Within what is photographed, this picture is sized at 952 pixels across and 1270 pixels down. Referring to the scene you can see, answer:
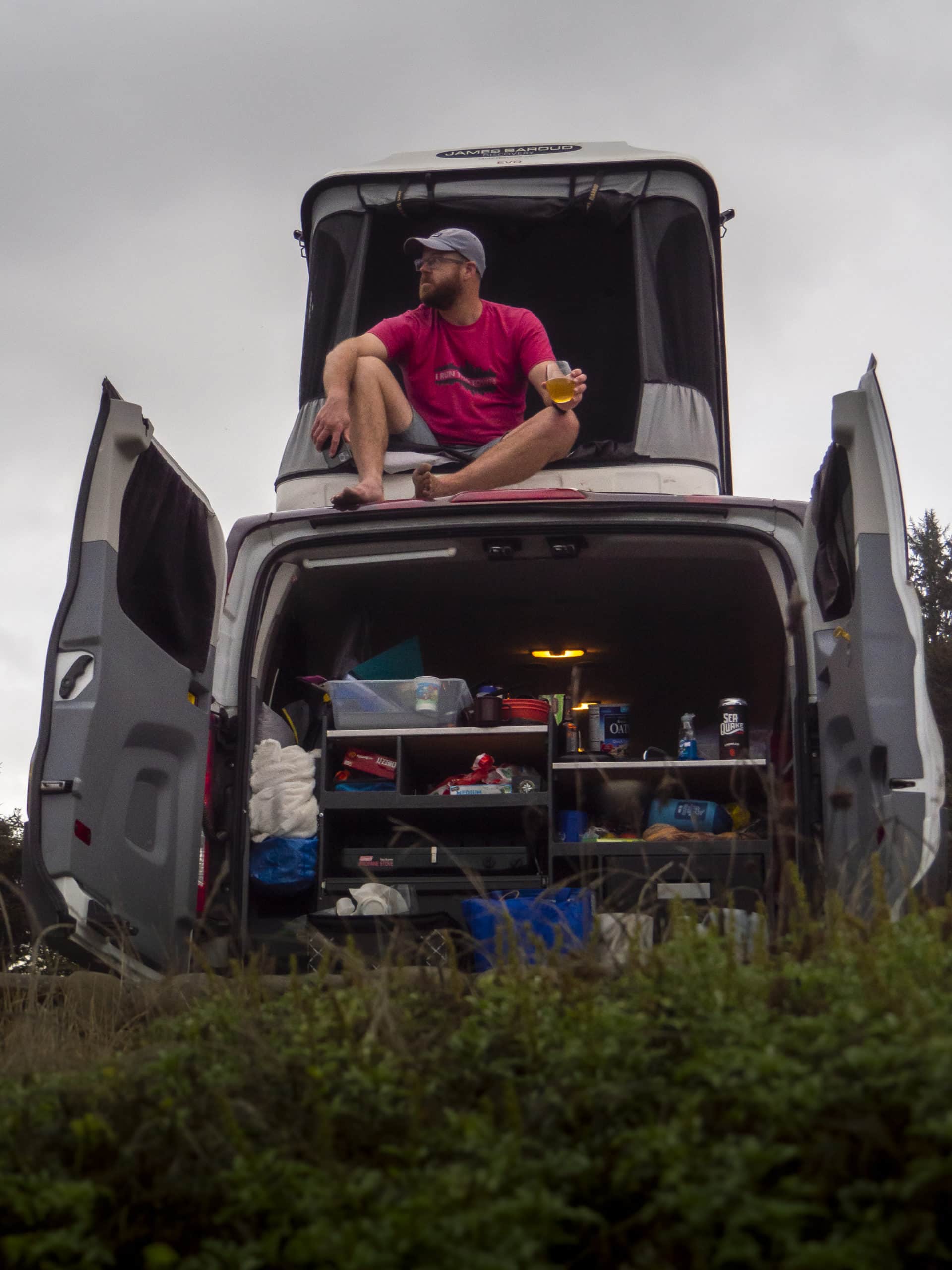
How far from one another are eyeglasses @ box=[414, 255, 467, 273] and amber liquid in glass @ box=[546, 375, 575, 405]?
94 cm

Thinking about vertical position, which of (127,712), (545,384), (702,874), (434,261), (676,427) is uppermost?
(434,261)

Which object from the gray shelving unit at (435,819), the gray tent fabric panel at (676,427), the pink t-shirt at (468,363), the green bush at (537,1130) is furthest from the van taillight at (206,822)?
the gray tent fabric panel at (676,427)

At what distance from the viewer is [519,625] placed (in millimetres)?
6277

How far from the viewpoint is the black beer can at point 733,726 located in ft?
16.4

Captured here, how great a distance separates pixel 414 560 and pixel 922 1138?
3.28 meters

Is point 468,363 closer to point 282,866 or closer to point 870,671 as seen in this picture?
point 282,866

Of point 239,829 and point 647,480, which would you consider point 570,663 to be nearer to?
point 647,480

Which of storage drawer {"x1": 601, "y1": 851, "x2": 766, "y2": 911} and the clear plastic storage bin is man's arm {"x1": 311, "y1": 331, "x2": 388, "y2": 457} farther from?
storage drawer {"x1": 601, "y1": 851, "x2": 766, "y2": 911}

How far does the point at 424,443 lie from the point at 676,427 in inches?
40.2

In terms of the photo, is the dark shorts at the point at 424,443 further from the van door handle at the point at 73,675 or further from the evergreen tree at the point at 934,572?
the evergreen tree at the point at 934,572

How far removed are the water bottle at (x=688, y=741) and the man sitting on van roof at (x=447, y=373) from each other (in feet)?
3.72

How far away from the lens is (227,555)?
4453mm

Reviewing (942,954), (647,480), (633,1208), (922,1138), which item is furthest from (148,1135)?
(647,480)

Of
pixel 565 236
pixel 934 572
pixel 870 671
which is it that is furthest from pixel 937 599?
pixel 870 671
